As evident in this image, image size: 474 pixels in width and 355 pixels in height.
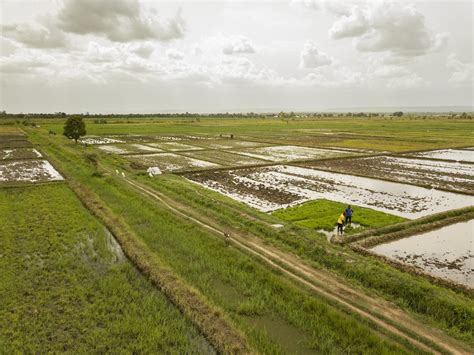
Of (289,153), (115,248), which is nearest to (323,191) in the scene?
(115,248)

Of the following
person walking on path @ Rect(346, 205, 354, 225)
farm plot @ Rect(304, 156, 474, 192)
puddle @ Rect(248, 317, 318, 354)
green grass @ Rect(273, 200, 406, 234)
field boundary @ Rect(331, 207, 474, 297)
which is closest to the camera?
puddle @ Rect(248, 317, 318, 354)

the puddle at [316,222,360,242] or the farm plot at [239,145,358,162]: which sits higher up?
the farm plot at [239,145,358,162]

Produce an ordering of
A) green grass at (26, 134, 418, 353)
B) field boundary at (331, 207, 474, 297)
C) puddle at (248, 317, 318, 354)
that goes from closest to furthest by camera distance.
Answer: puddle at (248, 317, 318, 354) < green grass at (26, 134, 418, 353) < field boundary at (331, 207, 474, 297)

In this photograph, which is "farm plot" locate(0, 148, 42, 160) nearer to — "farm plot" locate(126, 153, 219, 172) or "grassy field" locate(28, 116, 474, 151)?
"farm plot" locate(126, 153, 219, 172)

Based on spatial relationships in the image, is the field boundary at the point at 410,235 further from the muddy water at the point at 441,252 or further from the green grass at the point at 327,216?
the green grass at the point at 327,216

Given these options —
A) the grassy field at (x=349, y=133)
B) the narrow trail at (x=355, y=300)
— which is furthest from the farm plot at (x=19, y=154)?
the narrow trail at (x=355, y=300)

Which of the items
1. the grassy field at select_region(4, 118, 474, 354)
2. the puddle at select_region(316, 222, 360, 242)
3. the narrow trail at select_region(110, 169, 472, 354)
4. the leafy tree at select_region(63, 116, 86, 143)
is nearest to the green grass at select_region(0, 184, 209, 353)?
the grassy field at select_region(4, 118, 474, 354)

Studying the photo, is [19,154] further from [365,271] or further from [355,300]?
[355,300]
